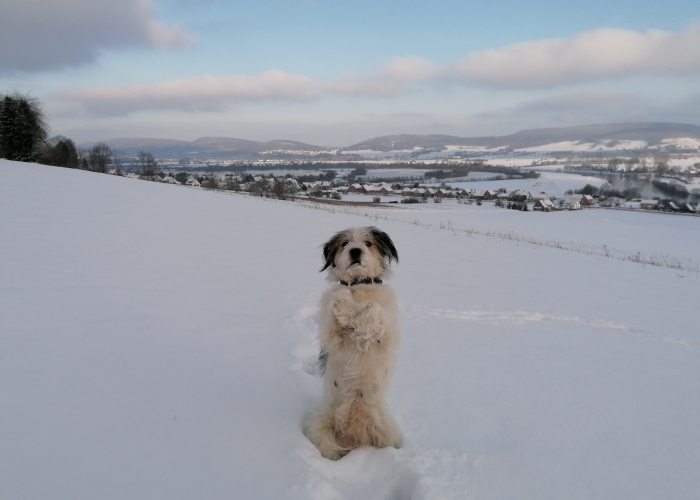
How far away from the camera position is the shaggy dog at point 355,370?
3.18 metres

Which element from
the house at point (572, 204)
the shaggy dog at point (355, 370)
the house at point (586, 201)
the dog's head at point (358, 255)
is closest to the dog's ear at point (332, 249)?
the dog's head at point (358, 255)

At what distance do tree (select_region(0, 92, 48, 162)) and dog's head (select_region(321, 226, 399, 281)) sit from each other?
121 feet

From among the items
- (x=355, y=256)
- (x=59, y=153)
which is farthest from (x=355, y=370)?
(x=59, y=153)

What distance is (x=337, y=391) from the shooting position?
3.34 meters

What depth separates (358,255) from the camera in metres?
3.57

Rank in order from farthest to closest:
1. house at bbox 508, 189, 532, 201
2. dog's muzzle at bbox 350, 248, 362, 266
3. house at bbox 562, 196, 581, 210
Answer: house at bbox 508, 189, 532, 201
house at bbox 562, 196, 581, 210
dog's muzzle at bbox 350, 248, 362, 266

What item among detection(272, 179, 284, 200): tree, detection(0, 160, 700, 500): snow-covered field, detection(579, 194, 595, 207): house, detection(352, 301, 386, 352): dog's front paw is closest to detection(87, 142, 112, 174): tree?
detection(272, 179, 284, 200): tree

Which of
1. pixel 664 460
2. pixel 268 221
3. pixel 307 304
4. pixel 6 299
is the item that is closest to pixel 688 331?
pixel 664 460

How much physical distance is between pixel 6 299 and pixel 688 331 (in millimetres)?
9760

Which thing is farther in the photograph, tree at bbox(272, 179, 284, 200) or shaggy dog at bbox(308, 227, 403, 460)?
tree at bbox(272, 179, 284, 200)

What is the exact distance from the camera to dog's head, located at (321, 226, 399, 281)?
3.56 m

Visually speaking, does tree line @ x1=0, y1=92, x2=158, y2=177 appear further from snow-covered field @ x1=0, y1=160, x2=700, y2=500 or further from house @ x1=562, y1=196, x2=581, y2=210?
house @ x1=562, y1=196, x2=581, y2=210

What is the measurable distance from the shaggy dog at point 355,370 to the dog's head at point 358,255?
19cm

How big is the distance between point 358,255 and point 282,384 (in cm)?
151
